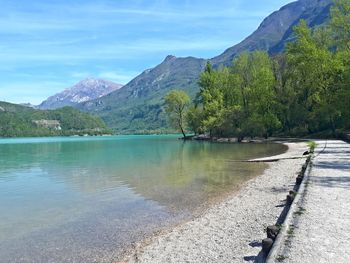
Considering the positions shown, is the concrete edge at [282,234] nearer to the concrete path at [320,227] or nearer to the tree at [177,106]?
the concrete path at [320,227]

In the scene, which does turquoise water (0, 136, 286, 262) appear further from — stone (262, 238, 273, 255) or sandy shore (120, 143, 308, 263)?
stone (262, 238, 273, 255)

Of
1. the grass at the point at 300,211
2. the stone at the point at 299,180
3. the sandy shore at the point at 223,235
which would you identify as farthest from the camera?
the stone at the point at 299,180

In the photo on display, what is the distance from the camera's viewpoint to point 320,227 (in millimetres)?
10883

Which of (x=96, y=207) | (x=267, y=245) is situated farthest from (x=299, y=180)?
(x=267, y=245)

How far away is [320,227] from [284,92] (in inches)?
3052

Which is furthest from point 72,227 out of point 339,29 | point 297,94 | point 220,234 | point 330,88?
point 297,94

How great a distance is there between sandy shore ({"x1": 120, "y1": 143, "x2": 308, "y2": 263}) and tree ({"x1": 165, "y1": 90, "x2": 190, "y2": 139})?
94.4 meters

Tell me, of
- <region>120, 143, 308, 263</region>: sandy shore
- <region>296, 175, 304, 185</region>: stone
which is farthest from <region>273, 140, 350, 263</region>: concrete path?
<region>120, 143, 308, 263</region>: sandy shore

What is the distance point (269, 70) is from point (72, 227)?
257 feet

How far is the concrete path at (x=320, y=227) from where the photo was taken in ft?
28.2

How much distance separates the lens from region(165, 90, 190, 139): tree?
4518 inches

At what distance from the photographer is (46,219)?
18.1m

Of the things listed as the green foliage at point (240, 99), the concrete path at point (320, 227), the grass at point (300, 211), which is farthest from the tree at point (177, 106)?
the grass at point (300, 211)

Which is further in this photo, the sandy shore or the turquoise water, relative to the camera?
the turquoise water
